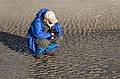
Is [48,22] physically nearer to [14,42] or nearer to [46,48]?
[46,48]

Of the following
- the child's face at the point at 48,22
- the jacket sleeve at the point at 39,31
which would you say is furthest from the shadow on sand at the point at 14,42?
the child's face at the point at 48,22

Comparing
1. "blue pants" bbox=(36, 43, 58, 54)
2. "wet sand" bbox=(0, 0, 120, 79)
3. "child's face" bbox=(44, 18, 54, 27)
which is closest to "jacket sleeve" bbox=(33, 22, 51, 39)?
"child's face" bbox=(44, 18, 54, 27)

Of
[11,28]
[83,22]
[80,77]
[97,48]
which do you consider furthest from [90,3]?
[80,77]

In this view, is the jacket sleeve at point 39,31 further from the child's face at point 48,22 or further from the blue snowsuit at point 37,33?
the child's face at point 48,22

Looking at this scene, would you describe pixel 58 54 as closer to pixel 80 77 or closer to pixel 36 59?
pixel 36 59

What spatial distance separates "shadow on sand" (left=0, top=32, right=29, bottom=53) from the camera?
9.30 meters

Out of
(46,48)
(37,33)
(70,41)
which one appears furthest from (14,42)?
(37,33)

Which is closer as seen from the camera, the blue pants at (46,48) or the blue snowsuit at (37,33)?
the blue snowsuit at (37,33)

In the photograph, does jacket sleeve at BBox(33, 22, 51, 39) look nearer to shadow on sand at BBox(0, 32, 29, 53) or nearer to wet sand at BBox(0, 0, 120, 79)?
wet sand at BBox(0, 0, 120, 79)

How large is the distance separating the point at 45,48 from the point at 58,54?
390mm

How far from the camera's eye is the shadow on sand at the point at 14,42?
30.5 feet

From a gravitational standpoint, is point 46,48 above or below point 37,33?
below

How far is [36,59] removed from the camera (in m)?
8.37

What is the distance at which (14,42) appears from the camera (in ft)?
32.8
